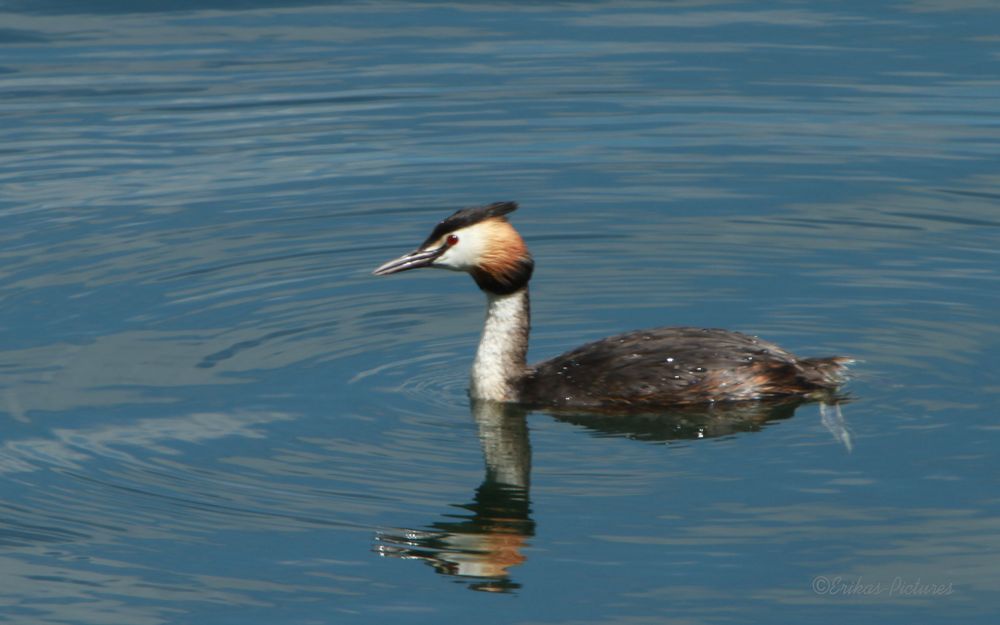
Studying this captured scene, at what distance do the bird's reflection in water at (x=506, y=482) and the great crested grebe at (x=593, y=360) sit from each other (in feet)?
0.30

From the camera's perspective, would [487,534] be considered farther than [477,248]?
No

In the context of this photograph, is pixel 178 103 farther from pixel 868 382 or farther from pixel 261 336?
pixel 868 382

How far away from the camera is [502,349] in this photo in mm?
10758

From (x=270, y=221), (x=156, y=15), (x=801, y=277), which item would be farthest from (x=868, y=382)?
(x=156, y=15)

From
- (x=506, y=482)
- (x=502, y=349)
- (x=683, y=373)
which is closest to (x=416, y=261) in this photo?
(x=502, y=349)

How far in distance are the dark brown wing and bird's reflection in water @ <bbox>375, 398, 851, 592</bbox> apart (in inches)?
3.2

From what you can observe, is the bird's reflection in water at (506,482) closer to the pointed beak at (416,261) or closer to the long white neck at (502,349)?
the long white neck at (502,349)

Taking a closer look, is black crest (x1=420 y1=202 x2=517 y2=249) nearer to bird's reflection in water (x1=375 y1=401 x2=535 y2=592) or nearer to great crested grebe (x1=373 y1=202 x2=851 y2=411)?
great crested grebe (x1=373 y1=202 x2=851 y2=411)

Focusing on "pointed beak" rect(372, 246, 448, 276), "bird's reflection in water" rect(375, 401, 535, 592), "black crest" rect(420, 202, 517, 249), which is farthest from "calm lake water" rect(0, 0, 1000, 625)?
"black crest" rect(420, 202, 517, 249)

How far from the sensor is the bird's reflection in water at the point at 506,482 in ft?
28.2

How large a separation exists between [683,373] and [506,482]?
1.42 meters

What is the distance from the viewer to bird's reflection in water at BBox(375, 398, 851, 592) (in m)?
8.61

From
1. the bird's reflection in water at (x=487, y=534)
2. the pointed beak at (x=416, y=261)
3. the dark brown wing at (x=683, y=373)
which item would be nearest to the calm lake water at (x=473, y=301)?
the bird's reflection in water at (x=487, y=534)

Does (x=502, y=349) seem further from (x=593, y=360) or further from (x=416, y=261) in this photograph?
(x=416, y=261)
